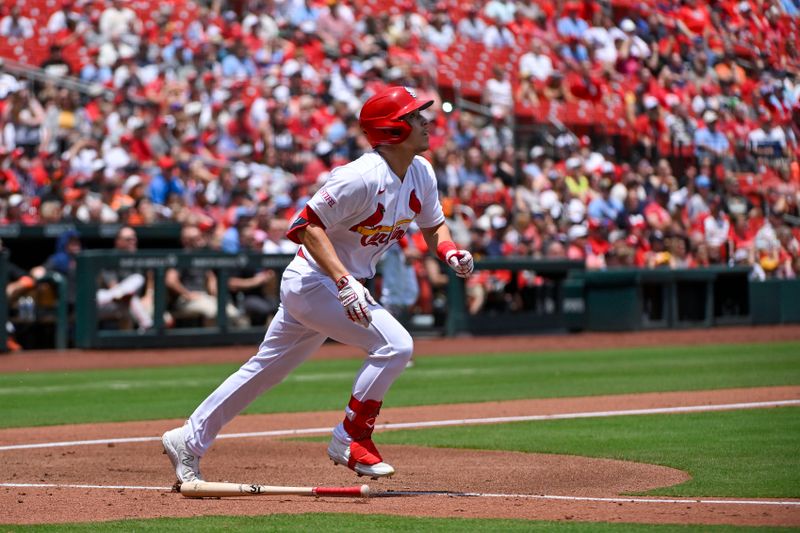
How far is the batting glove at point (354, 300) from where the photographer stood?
18.9 feet

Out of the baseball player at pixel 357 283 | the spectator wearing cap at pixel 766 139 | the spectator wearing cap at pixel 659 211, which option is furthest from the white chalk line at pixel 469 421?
the spectator wearing cap at pixel 659 211

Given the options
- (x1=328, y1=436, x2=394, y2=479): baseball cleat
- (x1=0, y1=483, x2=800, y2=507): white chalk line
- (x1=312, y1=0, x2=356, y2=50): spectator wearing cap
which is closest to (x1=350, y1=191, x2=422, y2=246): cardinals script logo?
(x1=328, y1=436, x2=394, y2=479): baseball cleat

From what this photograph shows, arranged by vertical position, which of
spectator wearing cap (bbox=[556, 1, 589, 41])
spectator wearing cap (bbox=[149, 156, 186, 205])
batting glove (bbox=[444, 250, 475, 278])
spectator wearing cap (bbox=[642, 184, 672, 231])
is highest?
spectator wearing cap (bbox=[556, 1, 589, 41])

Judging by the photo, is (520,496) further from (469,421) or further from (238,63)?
(238,63)

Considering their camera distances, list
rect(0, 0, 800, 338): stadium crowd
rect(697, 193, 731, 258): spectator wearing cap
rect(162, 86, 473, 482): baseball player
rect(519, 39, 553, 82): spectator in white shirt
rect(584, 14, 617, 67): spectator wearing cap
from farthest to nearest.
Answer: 1. rect(584, 14, 617, 67): spectator wearing cap
2. rect(519, 39, 553, 82): spectator in white shirt
3. rect(697, 193, 731, 258): spectator wearing cap
4. rect(0, 0, 800, 338): stadium crowd
5. rect(162, 86, 473, 482): baseball player

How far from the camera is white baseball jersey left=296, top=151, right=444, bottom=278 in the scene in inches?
234

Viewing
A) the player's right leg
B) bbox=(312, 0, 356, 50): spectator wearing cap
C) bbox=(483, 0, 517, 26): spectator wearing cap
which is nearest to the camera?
the player's right leg

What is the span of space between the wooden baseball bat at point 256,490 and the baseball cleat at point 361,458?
0.28 meters

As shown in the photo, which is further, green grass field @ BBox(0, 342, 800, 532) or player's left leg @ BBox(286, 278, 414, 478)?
player's left leg @ BBox(286, 278, 414, 478)

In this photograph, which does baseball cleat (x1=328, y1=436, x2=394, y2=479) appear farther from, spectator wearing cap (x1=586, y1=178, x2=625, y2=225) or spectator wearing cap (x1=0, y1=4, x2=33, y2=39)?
spectator wearing cap (x1=586, y1=178, x2=625, y2=225)

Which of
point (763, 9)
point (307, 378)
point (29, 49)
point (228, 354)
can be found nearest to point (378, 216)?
point (307, 378)

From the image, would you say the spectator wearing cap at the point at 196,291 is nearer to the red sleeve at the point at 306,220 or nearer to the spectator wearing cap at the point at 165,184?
the spectator wearing cap at the point at 165,184

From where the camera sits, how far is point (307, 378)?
1384 centimetres

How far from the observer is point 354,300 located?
5.75 metres
